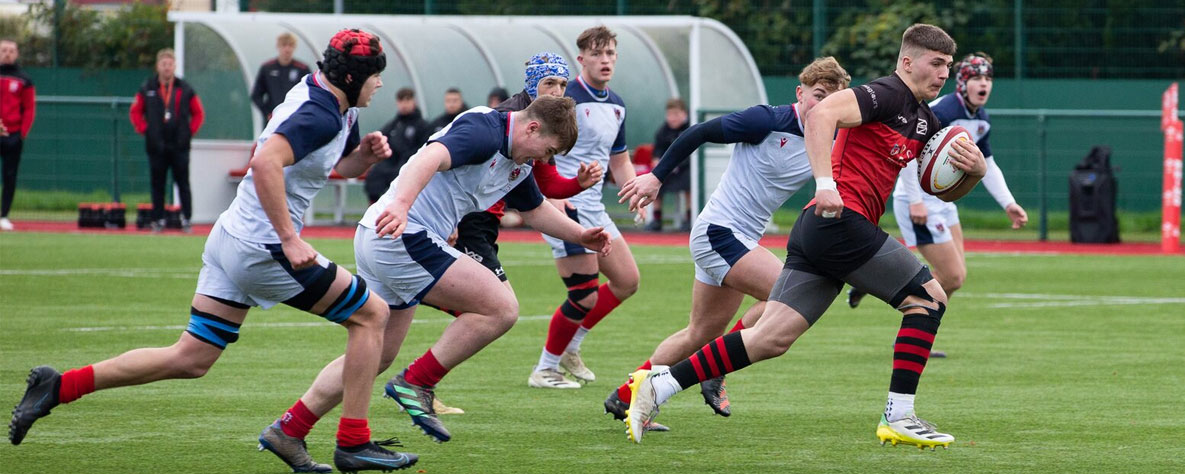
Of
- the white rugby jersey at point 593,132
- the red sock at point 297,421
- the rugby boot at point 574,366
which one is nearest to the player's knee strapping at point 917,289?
the red sock at point 297,421

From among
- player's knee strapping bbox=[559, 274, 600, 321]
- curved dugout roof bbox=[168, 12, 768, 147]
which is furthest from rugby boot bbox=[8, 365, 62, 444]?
curved dugout roof bbox=[168, 12, 768, 147]

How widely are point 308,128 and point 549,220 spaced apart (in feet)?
6.15

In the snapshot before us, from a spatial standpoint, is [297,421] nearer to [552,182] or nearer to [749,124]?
[552,182]

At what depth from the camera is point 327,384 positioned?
20.9 ft

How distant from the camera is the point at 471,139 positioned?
6.73 m

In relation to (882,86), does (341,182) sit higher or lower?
lower

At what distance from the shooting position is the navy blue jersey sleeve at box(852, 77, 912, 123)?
669 cm

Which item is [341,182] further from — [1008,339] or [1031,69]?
[1008,339]

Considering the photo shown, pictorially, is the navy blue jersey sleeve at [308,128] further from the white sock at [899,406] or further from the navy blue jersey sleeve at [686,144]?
the white sock at [899,406]

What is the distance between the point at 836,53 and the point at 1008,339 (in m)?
15.7

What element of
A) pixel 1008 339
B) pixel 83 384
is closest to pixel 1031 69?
pixel 1008 339

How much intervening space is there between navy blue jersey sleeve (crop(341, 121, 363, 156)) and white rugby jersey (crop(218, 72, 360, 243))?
96 millimetres

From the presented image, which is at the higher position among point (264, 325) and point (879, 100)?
point (879, 100)

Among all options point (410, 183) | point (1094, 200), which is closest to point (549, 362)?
point (410, 183)
